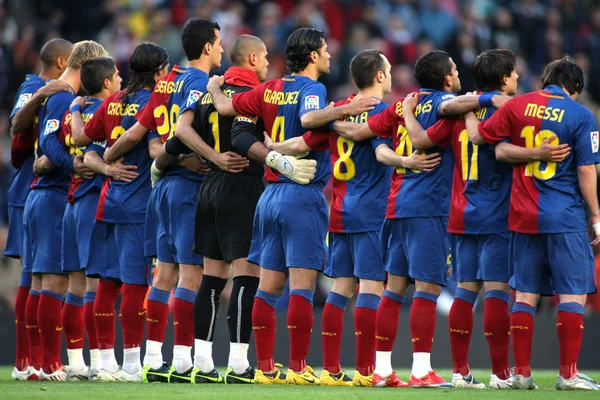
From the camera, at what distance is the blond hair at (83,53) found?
10.2 m

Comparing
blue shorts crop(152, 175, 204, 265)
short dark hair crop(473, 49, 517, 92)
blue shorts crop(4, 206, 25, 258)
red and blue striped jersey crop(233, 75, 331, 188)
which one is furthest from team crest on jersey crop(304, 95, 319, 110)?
blue shorts crop(4, 206, 25, 258)

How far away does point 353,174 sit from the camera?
8.44m

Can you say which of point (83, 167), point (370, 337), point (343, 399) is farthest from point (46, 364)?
point (343, 399)

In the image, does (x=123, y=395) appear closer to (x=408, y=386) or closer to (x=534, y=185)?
(x=408, y=386)

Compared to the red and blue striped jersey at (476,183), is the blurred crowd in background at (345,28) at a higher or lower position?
higher

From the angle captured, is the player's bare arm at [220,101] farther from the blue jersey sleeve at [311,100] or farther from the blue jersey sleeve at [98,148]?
the blue jersey sleeve at [98,148]

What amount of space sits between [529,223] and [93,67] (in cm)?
414

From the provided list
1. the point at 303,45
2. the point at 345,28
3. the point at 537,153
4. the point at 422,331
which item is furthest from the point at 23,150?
the point at 345,28

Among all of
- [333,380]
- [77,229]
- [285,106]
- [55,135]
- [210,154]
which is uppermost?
[285,106]

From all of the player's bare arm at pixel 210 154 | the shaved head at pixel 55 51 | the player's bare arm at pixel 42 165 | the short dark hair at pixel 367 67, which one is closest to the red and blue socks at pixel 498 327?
the short dark hair at pixel 367 67

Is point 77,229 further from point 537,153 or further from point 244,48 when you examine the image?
point 537,153

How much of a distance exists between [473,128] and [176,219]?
2483mm

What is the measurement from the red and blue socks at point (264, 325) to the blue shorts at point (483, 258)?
1.41 meters

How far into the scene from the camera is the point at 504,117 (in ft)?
25.6
